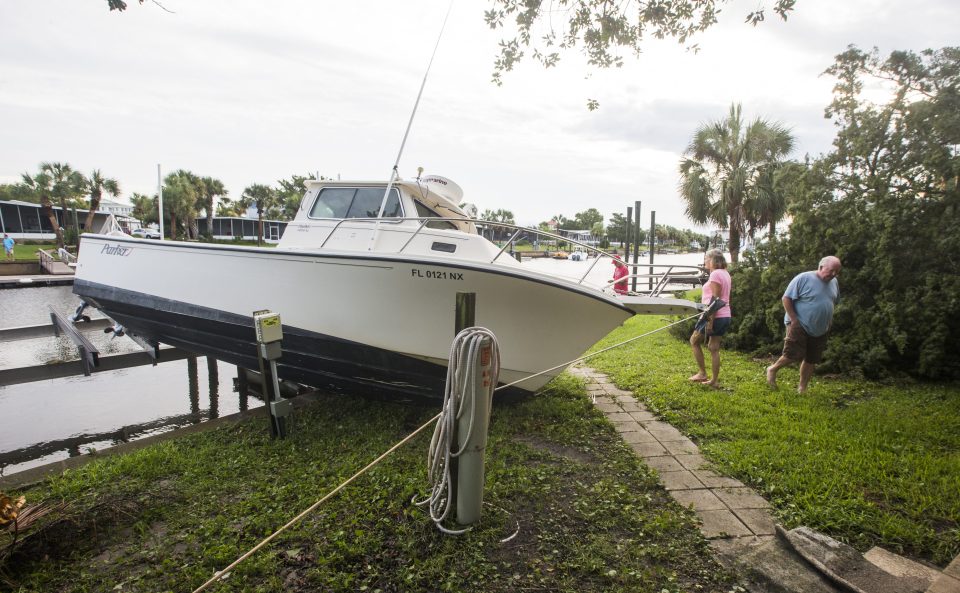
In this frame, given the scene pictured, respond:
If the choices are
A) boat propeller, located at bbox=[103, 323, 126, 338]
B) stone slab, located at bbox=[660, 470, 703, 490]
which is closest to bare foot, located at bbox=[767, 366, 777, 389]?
stone slab, located at bbox=[660, 470, 703, 490]

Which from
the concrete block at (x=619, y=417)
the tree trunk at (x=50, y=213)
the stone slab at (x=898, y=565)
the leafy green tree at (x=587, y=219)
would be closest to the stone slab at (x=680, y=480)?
the stone slab at (x=898, y=565)

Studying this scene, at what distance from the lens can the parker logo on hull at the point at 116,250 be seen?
6.71 m

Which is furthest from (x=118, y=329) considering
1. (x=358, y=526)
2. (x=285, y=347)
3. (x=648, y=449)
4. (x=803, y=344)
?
(x=803, y=344)

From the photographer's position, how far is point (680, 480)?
3.66m

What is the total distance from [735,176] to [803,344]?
1388 centimetres

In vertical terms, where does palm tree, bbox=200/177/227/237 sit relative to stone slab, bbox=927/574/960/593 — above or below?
above

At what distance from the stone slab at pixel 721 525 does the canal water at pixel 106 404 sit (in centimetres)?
249

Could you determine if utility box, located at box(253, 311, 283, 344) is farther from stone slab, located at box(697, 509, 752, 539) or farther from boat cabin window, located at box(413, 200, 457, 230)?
stone slab, located at box(697, 509, 752, 539)

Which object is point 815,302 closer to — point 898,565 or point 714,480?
point 714,480

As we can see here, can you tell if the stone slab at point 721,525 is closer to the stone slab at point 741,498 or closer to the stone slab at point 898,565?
the stone slab at point 741,498

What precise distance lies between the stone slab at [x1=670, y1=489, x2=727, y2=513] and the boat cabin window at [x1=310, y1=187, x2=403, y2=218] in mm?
4098

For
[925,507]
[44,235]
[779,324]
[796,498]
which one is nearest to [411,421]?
[796,498]

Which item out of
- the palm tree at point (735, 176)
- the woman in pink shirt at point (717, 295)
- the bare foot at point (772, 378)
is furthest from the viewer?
the palm tree at point (735, 176)

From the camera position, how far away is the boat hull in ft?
15.2
